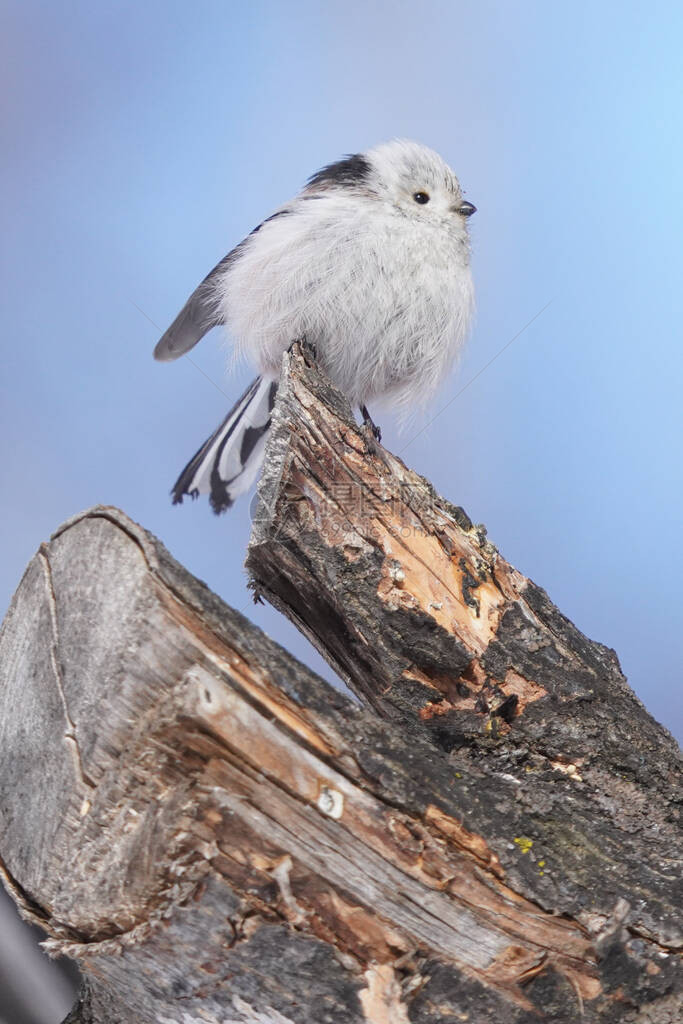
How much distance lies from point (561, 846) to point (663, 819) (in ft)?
0.91

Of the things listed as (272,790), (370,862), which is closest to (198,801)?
(272,790)

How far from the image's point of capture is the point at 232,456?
219 centimetres

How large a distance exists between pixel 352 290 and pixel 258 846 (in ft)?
4.39

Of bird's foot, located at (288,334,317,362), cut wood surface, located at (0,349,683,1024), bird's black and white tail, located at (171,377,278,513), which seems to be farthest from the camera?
bird's black and white tail, located at (171,377,278,513)

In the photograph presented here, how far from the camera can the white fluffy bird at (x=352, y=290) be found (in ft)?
6.40

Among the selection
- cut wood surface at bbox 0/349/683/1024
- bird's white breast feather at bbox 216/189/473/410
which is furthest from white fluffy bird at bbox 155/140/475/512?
cut wood surface at bbox 0/349/683/1024

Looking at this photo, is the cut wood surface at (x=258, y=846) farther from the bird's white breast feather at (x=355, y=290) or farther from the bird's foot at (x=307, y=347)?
the bird's white breast feather at (x=355, y=290)

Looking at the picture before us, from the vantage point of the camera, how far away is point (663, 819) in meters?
1.28

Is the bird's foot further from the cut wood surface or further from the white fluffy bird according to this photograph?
the cut wood surface

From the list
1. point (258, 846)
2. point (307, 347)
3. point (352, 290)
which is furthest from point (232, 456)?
point (258, 846)

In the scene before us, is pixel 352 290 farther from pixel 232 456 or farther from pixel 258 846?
pixel 258 846

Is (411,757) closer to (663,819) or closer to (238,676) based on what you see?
(238,676)

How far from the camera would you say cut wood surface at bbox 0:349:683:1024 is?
0.88 m

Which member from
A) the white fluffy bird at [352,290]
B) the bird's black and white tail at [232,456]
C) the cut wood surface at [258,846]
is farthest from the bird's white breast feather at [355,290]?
the cut wood surface at [258,846]
